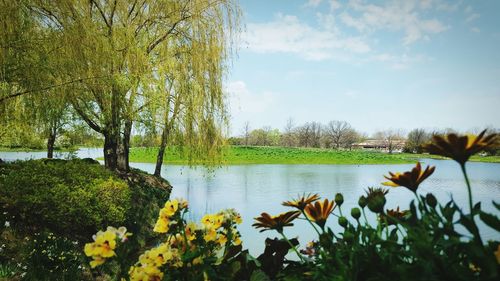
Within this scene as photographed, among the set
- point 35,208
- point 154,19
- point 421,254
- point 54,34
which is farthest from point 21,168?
point 421,254

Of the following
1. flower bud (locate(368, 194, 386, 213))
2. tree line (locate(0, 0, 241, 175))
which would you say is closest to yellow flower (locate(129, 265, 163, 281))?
flower bud (locate(368, 194, 386, 213))

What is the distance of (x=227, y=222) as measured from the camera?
1349mm

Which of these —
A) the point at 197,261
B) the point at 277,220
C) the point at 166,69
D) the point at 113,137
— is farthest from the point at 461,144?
the point at 113,137

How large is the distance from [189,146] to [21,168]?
390cm

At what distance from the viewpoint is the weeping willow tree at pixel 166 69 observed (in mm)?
7516

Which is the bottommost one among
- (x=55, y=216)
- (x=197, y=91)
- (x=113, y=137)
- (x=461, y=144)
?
(x=55, y=216)

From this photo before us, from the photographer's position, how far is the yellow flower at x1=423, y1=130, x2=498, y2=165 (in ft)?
2.54

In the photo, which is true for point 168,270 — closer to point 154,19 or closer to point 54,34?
point 54,34

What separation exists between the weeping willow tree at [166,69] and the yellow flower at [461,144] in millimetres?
6706

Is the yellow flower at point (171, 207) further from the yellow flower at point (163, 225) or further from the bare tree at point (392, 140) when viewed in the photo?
the bare tree at point (392, 140)

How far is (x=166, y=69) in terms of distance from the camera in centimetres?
823

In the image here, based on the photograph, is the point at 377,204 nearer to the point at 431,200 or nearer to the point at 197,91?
the point at 431,200

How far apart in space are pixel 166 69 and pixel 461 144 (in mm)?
7944

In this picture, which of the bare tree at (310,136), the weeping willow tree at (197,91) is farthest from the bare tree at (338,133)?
the weeping willow tree at (197,91)
